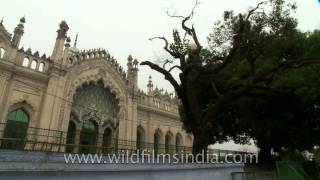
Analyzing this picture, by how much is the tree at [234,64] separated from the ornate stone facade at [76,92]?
7.84 m

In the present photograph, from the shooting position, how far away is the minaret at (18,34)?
706 inches

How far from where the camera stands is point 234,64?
63.4 feet

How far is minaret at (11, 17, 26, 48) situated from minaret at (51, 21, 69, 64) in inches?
93.0

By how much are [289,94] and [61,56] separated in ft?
49.7

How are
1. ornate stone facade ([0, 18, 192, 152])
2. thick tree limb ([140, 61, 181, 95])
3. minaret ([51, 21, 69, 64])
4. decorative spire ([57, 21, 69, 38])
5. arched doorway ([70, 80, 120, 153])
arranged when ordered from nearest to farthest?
thick tree limb ([140, 61, 181, 95]) → ornate stone facade ([0, 18, 192, 152]) → minaret ([51, 21, 69, 64]) → decorative spire ([57, 21, 69, 38]) → arched doorway ([70, 80, 120, 153])

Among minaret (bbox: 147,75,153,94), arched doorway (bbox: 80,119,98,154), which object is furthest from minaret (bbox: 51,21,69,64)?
minaret (bbox: 147,75,153,94)

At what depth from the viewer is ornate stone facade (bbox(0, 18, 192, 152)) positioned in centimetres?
1777

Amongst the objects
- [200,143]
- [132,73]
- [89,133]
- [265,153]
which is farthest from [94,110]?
[265,153]

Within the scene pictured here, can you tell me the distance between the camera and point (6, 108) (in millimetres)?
16859

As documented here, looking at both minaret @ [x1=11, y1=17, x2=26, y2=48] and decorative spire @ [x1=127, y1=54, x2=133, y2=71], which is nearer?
minaret @ [x1=11, y1=17, x2=26, y2=48]

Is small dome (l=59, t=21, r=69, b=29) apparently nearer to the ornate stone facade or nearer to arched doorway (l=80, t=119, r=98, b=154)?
the ornate stone facade

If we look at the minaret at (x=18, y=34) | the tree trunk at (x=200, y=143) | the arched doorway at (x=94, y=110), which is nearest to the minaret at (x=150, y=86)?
the arched doorway at (x=94, y=110)

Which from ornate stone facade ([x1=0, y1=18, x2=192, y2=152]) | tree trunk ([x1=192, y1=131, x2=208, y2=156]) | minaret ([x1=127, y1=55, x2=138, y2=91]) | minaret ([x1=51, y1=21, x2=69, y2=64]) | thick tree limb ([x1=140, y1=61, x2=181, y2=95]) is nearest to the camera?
tree trunk ([x1=192, y1=131, x2=208, y2=156])

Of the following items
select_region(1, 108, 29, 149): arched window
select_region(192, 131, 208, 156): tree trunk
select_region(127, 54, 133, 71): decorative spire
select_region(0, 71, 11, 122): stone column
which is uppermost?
select_region(127, 54, 133, 71): decorative spire
